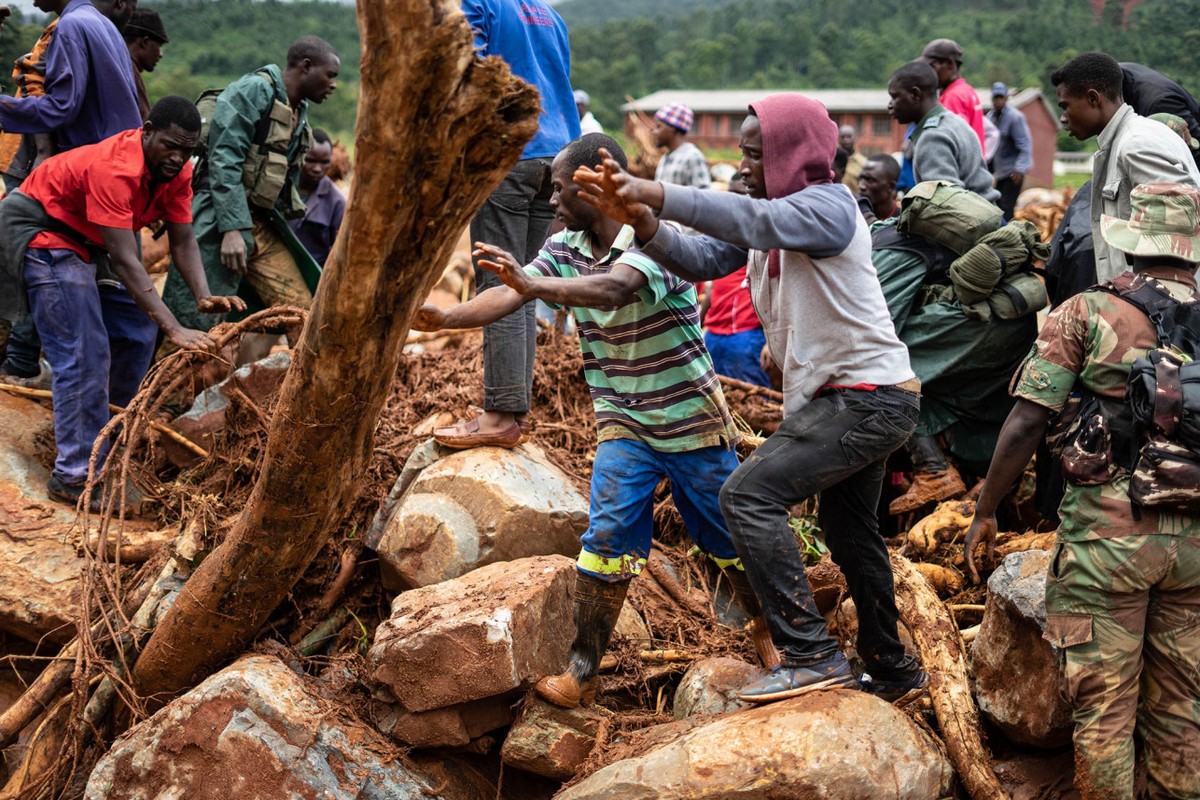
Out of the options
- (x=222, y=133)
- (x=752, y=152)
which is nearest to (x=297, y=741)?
(x=752, y=152)

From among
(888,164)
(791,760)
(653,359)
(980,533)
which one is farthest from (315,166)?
(791,760)

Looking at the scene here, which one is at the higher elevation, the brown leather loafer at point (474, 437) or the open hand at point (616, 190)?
the open hand at point (616, 190)

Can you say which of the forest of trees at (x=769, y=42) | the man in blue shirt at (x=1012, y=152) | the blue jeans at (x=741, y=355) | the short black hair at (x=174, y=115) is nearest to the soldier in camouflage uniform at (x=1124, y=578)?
the blue jeans at (x=741, y=355)

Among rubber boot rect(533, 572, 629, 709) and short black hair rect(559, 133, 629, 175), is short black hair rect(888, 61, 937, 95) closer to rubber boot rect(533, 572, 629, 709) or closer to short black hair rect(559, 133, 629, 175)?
short black hair rect(559, 133, 629, 175)

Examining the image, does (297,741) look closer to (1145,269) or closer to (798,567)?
(798,567)

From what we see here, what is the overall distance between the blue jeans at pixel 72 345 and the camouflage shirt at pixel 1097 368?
173 inches

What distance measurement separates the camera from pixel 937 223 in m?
5.55

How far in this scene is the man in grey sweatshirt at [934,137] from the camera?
6.09m

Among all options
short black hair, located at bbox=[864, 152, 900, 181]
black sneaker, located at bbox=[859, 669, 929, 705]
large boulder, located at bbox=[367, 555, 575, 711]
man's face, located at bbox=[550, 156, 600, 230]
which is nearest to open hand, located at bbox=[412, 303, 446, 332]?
man's face, located at bbox=[550, 156, 600, 230]

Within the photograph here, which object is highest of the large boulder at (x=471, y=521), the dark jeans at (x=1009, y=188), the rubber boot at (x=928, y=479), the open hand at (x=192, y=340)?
the open hand at (x=192, y=340)

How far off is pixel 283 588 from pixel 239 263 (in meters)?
2.56

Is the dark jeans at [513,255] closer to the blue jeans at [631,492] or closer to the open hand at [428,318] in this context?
the blue jeans at [631,492]

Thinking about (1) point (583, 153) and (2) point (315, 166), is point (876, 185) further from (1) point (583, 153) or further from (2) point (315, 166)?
(2) point (315, 166)

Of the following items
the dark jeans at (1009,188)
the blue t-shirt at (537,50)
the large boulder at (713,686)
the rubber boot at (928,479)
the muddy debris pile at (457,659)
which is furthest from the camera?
the dark jeans at (1009,188)
